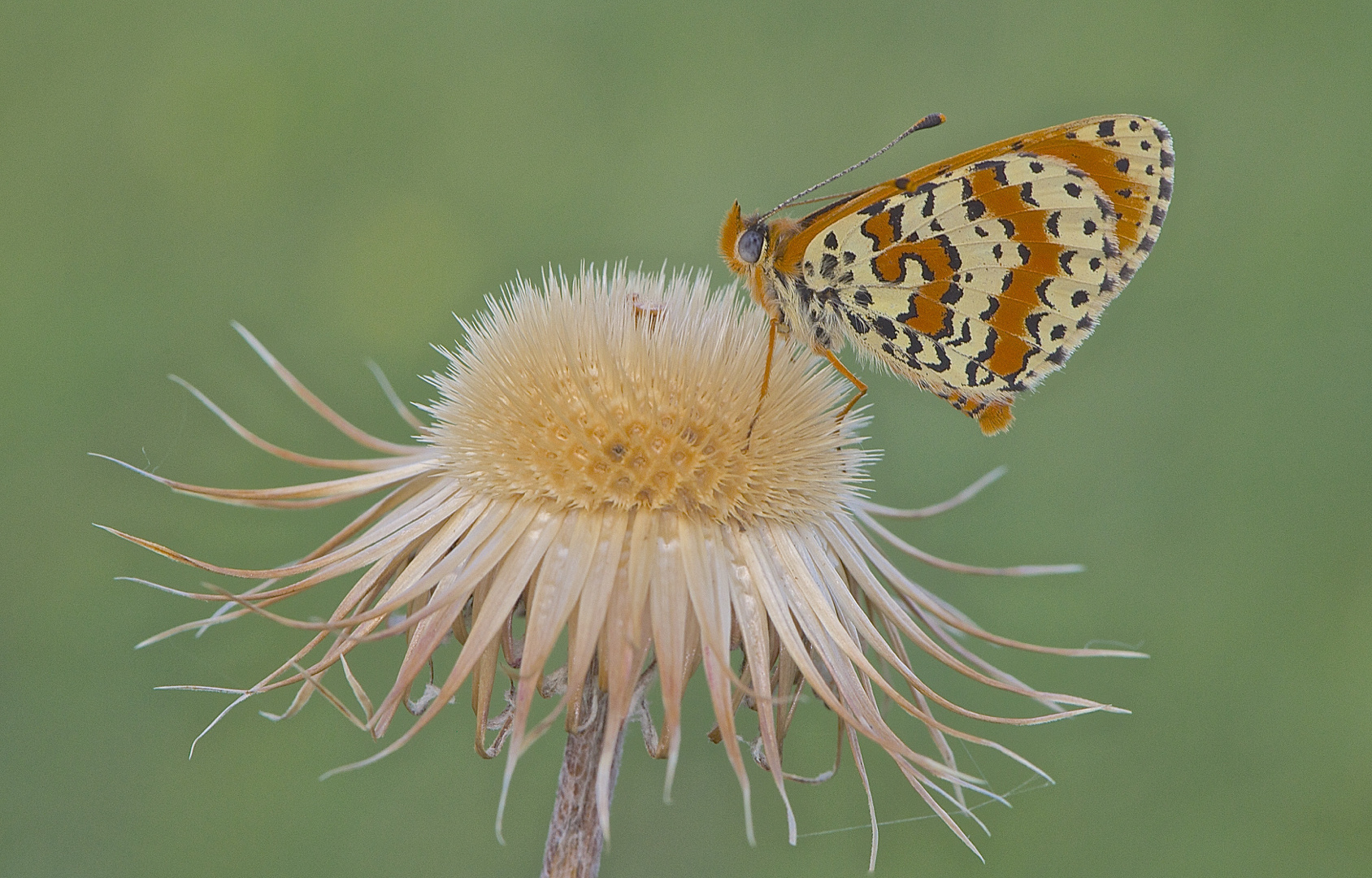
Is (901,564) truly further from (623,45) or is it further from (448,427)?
(623,45)

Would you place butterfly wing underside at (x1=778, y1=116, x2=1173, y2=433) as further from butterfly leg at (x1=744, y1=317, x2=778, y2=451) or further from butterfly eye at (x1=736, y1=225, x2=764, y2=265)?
butterfly leg at (x1=744, y1=317, x2=778, y2=451)

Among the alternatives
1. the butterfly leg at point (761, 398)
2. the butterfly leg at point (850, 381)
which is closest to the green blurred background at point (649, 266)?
the butterfly leg at point (850, 381)

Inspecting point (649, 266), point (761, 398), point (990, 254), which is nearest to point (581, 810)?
point (761, 398)

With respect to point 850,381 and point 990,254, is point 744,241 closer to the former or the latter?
point 850,381

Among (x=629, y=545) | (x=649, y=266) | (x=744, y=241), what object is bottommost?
(x=629, y=545)

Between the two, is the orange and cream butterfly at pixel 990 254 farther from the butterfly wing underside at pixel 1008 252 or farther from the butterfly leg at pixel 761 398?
the butterfly leg at pixel 761 398

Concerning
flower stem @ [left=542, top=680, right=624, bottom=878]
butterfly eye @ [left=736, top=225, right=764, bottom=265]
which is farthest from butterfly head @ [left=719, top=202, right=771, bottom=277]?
flower stem @ [left=542, top=680, right=624, bottom=878]
